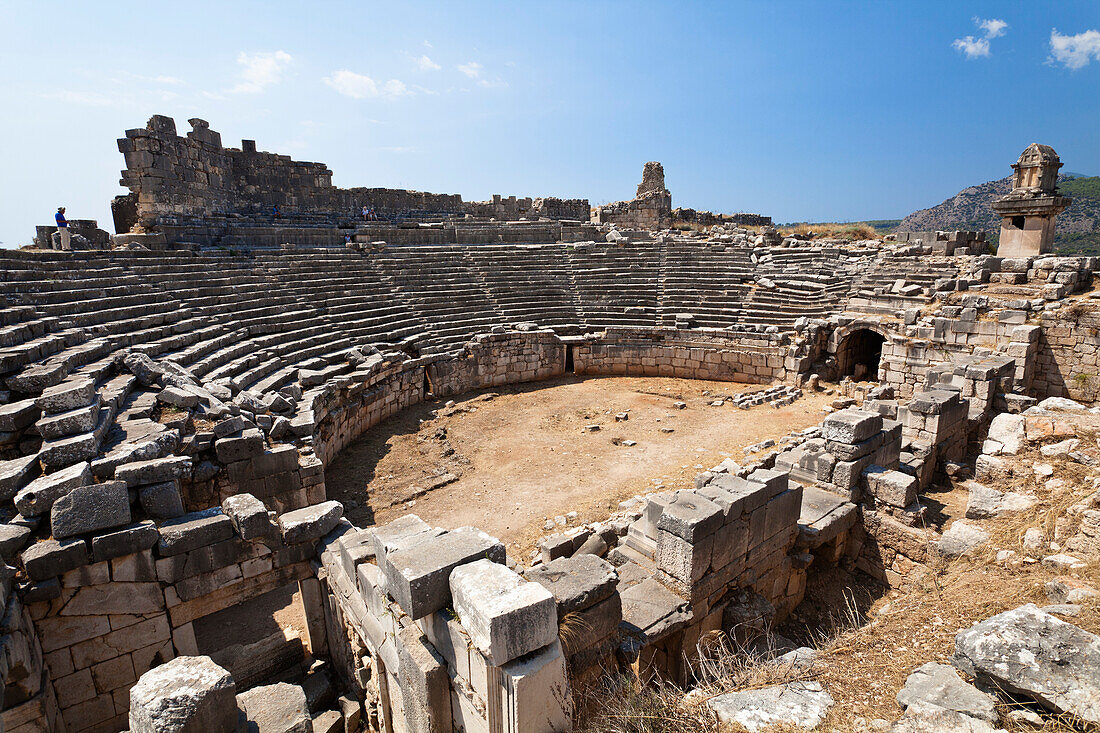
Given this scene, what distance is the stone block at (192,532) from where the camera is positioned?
5.14m

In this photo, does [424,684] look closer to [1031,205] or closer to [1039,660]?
[1039,660]

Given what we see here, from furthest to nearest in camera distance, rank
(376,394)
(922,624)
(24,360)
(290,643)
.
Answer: (376,394) < (24,360) < (290,643) < (922,624)

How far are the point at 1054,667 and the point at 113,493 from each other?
6.99m

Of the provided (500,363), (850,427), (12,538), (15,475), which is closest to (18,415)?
(15,475)

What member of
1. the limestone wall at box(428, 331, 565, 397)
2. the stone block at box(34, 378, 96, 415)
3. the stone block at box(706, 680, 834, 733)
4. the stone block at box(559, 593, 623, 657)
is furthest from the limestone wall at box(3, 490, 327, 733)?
the limestone wall at box(428, 331, 565, 397)

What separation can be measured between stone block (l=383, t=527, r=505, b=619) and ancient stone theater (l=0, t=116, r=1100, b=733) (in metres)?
0.02

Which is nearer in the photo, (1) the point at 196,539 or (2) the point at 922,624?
(2) the point at 922,624

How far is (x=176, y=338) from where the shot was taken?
10.0m

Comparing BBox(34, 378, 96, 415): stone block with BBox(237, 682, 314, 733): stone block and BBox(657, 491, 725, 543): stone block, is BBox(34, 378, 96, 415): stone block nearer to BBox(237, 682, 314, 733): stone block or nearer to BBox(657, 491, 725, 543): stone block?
BBox(237, 682, 314, 733): stone block

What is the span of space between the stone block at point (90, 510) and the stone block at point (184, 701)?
6.06ft

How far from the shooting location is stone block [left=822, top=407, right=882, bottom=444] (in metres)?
7.43

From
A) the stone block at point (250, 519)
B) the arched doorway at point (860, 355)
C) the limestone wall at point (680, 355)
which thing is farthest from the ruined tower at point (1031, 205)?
the stone block at point (250, 519)

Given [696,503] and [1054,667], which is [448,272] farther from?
[1054,667]

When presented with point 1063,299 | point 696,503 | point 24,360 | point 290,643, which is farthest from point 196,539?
point 1063,299
